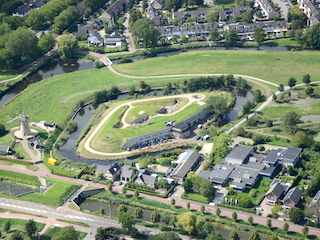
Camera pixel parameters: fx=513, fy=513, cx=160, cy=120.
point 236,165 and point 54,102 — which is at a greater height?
point 54,102

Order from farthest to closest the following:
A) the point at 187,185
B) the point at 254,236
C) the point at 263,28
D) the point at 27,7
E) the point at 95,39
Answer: the point at 27,7 < the point at 95,39 < the point at 263,28 < the point at 187,185 < the point at 254,236

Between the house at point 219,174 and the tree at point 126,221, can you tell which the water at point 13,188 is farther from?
the house at point 219,174

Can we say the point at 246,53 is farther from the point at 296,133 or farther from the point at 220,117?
the point at 296,133

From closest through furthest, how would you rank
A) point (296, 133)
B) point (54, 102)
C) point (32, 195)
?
point (32, 195) → point (296, 133) → point (54, 102)

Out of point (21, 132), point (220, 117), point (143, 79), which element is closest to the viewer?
point (21, 132)

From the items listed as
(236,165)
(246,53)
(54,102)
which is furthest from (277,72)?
(54,102)

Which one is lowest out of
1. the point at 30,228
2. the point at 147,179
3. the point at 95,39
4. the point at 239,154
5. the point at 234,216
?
the point at 234,216

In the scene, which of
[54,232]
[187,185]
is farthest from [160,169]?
[54,232]

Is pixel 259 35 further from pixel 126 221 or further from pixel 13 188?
pixel 126 221
